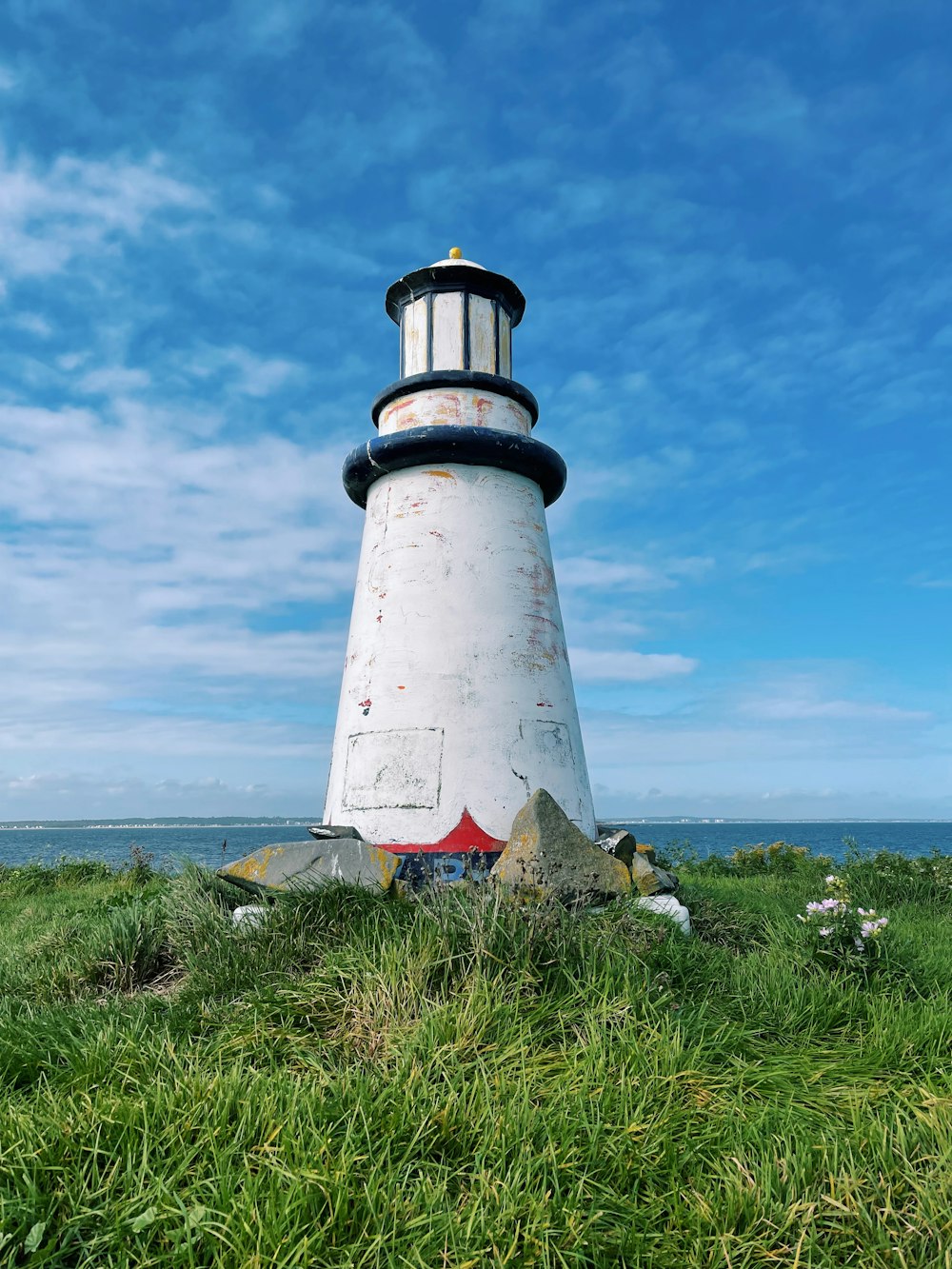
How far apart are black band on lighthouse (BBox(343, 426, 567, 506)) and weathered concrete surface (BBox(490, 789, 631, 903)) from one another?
94.8 inches

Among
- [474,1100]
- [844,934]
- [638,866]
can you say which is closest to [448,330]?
[638,866]

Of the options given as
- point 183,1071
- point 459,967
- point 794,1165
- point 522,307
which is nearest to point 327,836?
point 459,967

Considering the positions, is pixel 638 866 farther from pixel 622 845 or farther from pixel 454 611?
pixel 454 611

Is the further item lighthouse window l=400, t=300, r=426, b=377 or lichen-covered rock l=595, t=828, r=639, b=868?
lighthouse window l=400, t=300, r=426, b=377

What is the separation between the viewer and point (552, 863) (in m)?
4.51

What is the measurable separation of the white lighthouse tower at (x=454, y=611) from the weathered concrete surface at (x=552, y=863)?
0.54 meters

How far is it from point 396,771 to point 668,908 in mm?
1832

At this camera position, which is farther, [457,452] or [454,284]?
[454,284]

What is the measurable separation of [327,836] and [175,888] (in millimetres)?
1020

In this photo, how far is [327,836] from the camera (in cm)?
516

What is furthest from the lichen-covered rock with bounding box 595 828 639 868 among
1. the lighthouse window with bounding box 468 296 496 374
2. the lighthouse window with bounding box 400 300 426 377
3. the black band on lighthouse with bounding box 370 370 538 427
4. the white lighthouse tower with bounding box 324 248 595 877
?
the lighthouse window with bounding box 400 300 426 377

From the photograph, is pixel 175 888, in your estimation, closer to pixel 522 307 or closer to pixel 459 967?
pixel 459 967

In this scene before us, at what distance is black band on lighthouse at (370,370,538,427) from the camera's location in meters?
5.90

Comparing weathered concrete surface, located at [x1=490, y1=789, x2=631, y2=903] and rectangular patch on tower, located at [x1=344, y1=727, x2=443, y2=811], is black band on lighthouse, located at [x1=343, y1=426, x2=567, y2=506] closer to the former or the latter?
rectangular patch on tower, located at [x1=344, y1=727, x2=443, y2=811]
